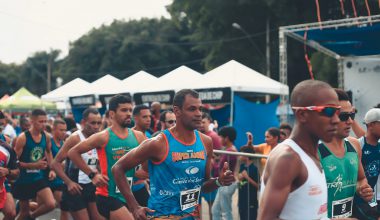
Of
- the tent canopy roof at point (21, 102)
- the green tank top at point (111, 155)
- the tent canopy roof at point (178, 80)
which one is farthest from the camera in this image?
the tent canopy roof at point (21, 102)

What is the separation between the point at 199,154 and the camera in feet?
16.5

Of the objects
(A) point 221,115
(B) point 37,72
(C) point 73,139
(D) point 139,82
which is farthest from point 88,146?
(B) point 37,72

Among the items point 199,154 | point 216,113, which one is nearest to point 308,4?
point 216,113

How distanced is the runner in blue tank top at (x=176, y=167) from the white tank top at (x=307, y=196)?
1718 mm

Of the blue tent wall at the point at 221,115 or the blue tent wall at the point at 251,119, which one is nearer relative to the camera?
the blue tent wall at the point at 251,119

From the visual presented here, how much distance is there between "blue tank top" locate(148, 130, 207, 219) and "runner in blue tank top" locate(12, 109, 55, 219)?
4713mm

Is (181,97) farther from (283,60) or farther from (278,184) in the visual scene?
(283,60)

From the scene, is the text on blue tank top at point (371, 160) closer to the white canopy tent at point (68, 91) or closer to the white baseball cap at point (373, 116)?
the white baseball cap at point (373, 116)

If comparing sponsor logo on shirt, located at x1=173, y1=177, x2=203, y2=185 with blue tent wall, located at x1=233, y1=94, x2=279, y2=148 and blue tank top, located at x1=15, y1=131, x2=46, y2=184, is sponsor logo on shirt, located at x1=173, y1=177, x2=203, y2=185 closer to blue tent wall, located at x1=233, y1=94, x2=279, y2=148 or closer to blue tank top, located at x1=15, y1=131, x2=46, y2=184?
blue tank top, located at x1=15, y1=131, x2=46, y2=184

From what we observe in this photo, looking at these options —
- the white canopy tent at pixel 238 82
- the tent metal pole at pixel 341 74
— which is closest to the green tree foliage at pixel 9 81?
the white canopy tent at pixel 238 82

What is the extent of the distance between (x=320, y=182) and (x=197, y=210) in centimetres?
216

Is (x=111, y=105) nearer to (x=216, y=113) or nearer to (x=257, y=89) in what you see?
(x=257, y=89)

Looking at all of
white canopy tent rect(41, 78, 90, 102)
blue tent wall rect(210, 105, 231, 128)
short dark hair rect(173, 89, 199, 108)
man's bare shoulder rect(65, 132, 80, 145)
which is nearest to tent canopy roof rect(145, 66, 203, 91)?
blue tent wall rect(210, 105, 231, 128)

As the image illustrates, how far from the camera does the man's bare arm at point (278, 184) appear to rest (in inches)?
113
